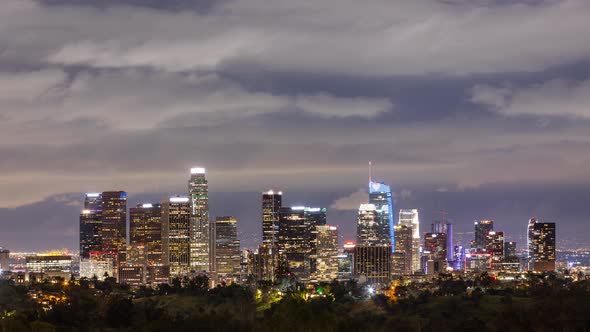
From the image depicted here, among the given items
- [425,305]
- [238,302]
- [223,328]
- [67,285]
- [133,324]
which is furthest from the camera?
[67,285]

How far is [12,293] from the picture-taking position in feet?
385

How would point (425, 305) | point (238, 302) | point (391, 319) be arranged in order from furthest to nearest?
point (238, 302), point (425, 305), point (391, 319)

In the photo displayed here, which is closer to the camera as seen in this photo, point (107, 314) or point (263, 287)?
point (107, 314)

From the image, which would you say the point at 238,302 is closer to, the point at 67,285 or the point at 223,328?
the point at 67,285

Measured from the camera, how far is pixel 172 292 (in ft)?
442

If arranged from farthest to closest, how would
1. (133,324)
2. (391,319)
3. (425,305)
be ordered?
(425,305)
(391,319)
(133,324)

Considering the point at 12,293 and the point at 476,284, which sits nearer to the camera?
the point at 12,293

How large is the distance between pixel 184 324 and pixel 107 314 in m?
15.3

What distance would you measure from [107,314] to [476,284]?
74888 mm

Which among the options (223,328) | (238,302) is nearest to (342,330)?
(223,328)

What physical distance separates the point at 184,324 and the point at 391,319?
1163 inches

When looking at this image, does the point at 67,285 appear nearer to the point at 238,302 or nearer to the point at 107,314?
the point at 238,302

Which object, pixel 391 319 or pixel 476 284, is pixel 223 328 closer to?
pixel 391 319

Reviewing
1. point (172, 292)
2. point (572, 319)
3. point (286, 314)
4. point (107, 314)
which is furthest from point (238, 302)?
point (572, 319)
